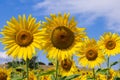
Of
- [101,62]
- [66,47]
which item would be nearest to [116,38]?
[101,62]

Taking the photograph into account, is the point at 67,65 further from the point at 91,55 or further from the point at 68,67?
the point at 91,55

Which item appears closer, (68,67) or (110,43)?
(68,67)

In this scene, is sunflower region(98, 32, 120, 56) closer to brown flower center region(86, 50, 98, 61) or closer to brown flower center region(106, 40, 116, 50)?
brown flower center region(106, 40, 116, 50)

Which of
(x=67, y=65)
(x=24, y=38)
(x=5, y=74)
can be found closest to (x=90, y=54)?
(x=67, y=65)

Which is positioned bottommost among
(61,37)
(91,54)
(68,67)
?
(68,67)

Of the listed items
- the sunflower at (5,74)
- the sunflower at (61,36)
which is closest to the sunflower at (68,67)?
the sunflower at (5,74)

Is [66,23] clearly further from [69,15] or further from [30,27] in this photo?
[30,27]

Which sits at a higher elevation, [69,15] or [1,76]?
[69,15]
